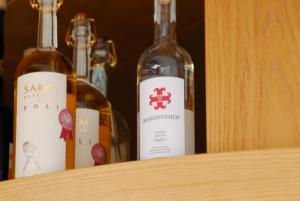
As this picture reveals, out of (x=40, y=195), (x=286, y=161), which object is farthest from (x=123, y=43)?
(x=286, y=161)

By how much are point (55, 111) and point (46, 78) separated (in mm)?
43

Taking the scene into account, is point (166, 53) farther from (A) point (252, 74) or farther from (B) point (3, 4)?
(B) point (3, 4)

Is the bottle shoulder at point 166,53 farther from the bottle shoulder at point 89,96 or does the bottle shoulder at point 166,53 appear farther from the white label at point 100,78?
the white label at point 100,78

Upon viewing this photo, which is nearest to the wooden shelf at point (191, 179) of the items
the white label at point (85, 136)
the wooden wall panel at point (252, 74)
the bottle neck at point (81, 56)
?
the wooden wall panel at point (252, 74)

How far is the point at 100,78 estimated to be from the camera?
1399 millimetres

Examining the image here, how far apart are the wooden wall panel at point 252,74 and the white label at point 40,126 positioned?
0.20 meters

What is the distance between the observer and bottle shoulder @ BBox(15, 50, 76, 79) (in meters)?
1.16

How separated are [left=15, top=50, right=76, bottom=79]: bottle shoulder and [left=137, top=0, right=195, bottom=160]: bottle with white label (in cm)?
11

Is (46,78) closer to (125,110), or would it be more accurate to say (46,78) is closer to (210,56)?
(210,56)

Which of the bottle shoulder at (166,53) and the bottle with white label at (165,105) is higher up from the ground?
the bottle shoulder at (166,53)

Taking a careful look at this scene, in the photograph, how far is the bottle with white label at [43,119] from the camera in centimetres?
112

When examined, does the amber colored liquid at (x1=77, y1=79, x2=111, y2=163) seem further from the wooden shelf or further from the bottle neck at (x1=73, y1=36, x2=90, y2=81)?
the wooden shelf

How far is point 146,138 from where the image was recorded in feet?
3.55

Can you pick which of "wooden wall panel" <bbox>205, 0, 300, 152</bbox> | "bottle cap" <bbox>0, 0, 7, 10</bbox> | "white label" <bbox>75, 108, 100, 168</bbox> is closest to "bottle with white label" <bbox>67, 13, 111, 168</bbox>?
"white label" <bbox>75, 108, 100, 168</bbox>
